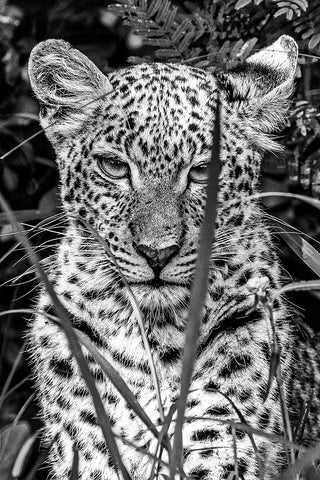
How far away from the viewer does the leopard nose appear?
356 centimetres

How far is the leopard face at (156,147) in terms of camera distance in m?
3.70

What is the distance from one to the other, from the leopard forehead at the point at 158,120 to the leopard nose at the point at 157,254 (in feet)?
1.49

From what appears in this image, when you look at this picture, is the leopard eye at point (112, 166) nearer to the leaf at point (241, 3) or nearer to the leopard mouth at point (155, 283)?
the leopard mouth at point (155, 283)

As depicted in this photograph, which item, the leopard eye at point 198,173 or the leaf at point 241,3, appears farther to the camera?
the leaf at point 241,3

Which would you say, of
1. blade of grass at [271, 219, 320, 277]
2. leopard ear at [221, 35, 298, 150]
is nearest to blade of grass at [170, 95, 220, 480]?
blade of grass at [271, 219, 320, 277]

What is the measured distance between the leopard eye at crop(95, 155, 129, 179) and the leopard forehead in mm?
44

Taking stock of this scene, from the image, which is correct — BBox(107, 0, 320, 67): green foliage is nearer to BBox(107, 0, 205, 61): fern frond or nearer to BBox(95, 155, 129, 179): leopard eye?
BBox(107, 0, 205, 61): fern frond

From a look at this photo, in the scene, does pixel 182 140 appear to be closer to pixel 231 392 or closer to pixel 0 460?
pixel 231 392

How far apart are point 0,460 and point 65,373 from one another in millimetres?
478

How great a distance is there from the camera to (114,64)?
231 inches

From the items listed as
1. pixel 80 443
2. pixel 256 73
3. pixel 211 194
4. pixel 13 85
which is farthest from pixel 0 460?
pixel 13 85

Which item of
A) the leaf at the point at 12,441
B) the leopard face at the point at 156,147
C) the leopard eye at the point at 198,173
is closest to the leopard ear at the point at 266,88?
the leopard face at the point at 156,147

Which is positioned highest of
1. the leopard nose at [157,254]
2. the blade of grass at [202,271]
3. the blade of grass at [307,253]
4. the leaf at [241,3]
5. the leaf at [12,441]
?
the leaf at [241,3]

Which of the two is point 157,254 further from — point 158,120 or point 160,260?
point 158,120
